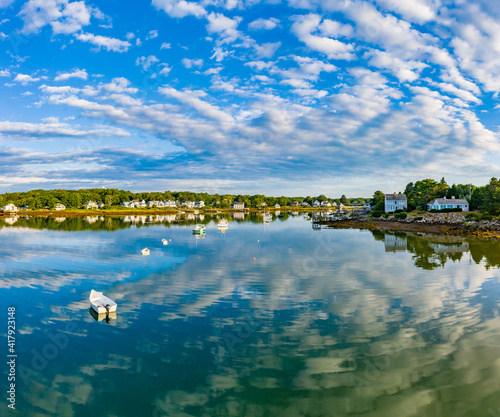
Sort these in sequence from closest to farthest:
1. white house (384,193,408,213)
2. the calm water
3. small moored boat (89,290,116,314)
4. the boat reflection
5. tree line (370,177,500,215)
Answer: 1. the calm water
2. the boat reflection
3. small moored boat (89,290,116,314)
4. tree line (370,177,500,215)
5. white house (384,193,408,213)

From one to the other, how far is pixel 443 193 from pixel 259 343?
11281 centimetres

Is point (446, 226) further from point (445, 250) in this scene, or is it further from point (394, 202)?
point (394, 202)

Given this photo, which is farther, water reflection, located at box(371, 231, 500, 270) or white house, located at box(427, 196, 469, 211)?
white house, located at box(427, 196, 469, 211)

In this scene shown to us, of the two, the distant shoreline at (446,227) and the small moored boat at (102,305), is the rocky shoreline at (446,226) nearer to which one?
the distant shoreline at (446,227)

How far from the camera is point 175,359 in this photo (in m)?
13.9

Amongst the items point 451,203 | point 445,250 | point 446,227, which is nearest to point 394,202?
point 451,203

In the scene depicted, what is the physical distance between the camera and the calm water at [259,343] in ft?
36.8

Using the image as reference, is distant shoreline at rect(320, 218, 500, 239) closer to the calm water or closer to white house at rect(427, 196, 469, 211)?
white house at rect(427, 196, 469, 211)

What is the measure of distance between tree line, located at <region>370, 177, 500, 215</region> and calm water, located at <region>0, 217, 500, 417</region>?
61238 millimetres

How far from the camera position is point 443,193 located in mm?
106125

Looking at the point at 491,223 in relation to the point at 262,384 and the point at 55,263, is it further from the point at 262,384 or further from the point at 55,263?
the point at 55,263

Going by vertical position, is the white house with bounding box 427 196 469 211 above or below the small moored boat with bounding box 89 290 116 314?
above

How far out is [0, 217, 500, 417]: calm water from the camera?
36.8ft

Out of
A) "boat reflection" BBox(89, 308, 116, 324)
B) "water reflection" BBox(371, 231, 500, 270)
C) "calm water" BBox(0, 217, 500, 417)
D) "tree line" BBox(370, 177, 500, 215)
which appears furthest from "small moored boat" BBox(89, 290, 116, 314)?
"tree line" BBox(370, 177, 500, 215)
